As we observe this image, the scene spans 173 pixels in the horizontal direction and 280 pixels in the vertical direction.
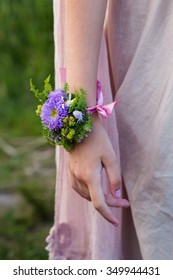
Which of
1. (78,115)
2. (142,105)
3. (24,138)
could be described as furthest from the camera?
(24,138)

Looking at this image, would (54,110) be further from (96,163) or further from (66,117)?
(96,163)

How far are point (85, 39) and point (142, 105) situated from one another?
8.0 inches

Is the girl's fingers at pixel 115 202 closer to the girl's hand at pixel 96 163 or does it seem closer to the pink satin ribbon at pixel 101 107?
the girl's hand at pixel 96 163

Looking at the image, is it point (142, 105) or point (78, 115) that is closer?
point (78, 115)

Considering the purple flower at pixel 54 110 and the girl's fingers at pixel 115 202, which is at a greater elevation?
the purple flower at pixel 54 110

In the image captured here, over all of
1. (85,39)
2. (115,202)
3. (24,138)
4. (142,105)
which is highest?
(85,39)

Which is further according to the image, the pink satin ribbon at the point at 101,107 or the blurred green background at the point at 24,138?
the blurred green background at the point at 24,138

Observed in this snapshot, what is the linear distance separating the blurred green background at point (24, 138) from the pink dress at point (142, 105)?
1.11 meters

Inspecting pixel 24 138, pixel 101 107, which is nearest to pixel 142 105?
pixel 101 107

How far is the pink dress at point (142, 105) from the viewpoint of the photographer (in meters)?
1.34

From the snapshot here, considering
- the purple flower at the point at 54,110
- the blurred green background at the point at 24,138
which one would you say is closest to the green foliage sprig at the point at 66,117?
the purple flower at the point at 54,110

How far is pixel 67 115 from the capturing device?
4.21 feet

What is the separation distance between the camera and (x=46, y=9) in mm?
3779
